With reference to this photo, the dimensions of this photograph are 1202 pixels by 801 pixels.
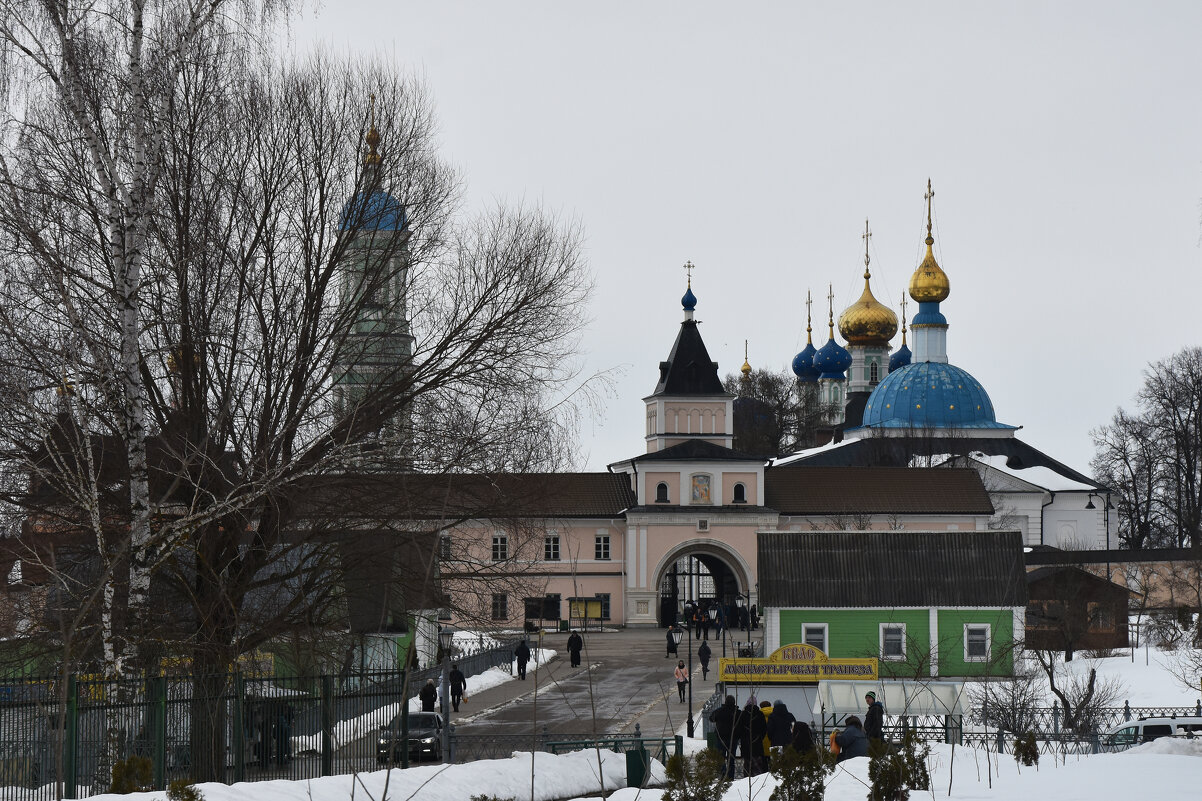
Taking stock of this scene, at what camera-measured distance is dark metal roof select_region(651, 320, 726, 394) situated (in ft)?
200

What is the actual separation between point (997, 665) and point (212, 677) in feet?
81.0

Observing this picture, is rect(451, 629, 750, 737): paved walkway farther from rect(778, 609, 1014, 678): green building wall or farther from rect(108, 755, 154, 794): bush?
rect(108, 755, 154, 794): bush

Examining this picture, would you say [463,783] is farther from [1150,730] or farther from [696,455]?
[696,455]

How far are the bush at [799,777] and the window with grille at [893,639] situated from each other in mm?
25643

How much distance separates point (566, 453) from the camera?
16.7 m

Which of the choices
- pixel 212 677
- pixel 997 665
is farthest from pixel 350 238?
pixel 997 665

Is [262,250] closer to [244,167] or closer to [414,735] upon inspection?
[244,167]

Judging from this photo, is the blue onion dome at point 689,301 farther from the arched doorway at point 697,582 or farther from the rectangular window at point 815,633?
the rectangular window at point 815,633

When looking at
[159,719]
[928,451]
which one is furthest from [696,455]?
[159,719]

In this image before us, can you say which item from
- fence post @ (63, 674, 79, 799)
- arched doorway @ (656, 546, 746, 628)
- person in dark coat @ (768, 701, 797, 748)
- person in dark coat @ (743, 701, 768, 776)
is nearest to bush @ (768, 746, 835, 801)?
person in dark coat @ (743, 701, 768, 776)

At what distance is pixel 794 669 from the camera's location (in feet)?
86.8

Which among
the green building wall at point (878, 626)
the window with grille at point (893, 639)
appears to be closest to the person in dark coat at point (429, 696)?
the green building wall at point (878, 626)

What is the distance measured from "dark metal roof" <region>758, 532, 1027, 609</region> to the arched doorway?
60.1ft

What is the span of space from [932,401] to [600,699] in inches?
1988
